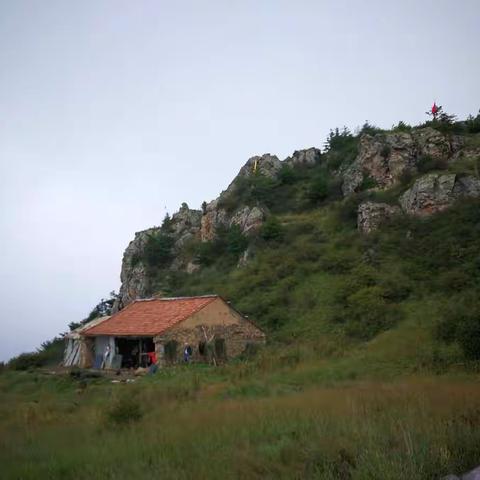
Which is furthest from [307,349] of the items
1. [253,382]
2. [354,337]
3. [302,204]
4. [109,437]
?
[302,204]

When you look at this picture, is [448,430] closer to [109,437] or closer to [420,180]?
[109,437]

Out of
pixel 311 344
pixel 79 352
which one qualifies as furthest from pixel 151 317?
pixel 311 344

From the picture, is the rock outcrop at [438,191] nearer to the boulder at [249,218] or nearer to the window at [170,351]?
the boulder at [249,218]

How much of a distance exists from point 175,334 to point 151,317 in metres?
3.70

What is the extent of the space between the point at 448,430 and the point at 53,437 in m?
7.90

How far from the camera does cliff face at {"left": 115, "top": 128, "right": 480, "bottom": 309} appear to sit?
35812 mm

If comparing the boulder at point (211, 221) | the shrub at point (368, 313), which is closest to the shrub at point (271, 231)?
the boulder at point (211, 221)

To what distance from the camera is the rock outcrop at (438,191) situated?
34438mm

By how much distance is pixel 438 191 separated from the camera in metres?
35.3

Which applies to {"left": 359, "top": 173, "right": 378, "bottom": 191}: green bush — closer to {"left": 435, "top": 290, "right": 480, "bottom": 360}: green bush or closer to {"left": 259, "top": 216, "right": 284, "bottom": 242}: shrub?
{"left": 259, "top": 216, "right": 284, "bottom": 242}: shrub

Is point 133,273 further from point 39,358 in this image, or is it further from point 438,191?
point 438,191

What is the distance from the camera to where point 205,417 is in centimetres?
1088

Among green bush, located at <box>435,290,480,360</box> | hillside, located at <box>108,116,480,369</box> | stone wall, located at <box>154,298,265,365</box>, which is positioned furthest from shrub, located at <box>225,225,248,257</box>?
green bush, located at <box>435,290,480,360</box>

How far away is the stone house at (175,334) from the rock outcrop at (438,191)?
14.9 metres
